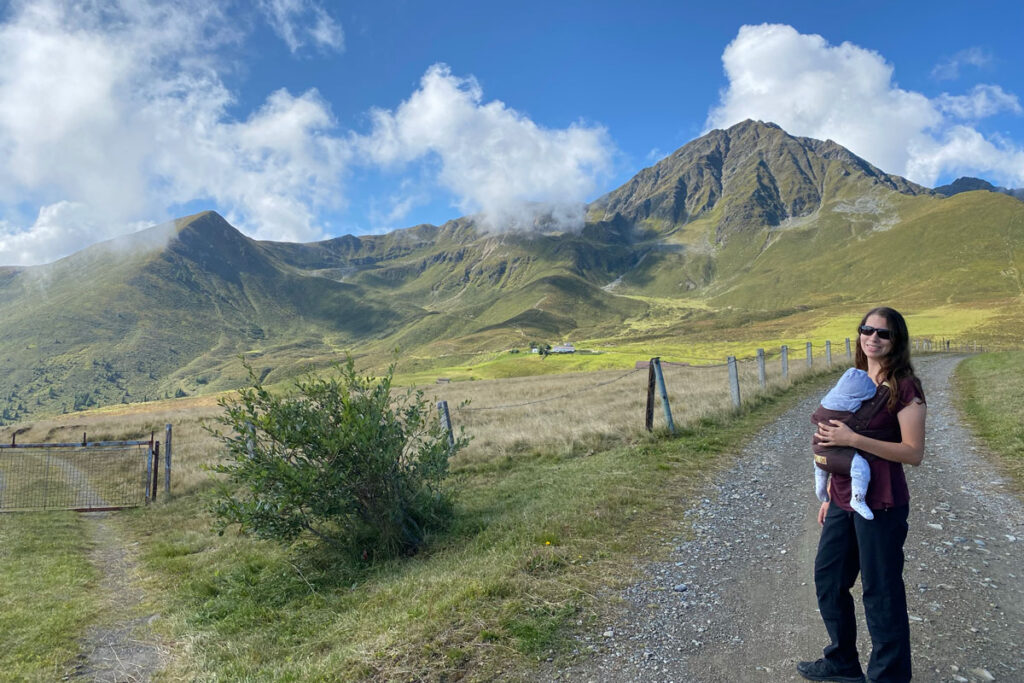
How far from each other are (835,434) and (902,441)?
0.37 metres

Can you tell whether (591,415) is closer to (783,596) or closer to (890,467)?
(783,596)

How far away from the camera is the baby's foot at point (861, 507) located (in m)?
3.33

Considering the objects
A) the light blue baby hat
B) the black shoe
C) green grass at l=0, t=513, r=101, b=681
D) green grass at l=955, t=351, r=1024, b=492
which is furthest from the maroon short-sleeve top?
green grass at l=0, t=513, r=101, b=681

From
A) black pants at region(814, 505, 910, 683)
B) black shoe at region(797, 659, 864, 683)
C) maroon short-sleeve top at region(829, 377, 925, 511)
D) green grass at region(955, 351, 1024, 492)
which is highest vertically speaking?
maroon short-sleeve top at region(829, 377, 925, 511)

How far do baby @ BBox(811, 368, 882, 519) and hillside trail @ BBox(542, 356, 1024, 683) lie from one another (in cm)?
151

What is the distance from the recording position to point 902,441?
3.33 meters

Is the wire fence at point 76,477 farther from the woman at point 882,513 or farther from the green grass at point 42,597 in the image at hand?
the woman at point 882,513

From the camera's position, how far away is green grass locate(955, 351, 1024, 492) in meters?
9.48

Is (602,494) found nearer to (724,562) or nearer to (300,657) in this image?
(724,562)

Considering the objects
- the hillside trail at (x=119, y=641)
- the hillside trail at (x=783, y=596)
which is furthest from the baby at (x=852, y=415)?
the hillside trail at (x=119, y=641)

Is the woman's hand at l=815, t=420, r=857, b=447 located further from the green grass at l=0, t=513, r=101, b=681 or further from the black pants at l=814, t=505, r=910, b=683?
the green grass at l=0, t=513, r=101, b=681

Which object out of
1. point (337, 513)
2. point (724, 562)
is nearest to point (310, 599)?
point (337, 513)

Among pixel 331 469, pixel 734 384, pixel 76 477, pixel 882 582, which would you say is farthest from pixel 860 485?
pixel 76 477

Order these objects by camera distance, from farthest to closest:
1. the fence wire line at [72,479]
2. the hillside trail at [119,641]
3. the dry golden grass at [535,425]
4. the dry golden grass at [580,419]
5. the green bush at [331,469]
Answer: the fence wire line at [72,479], the dry golden grass at [535,425], the dry golden grass at [580,419], the green bush at [331,469], the hillside trail at [119,641]
